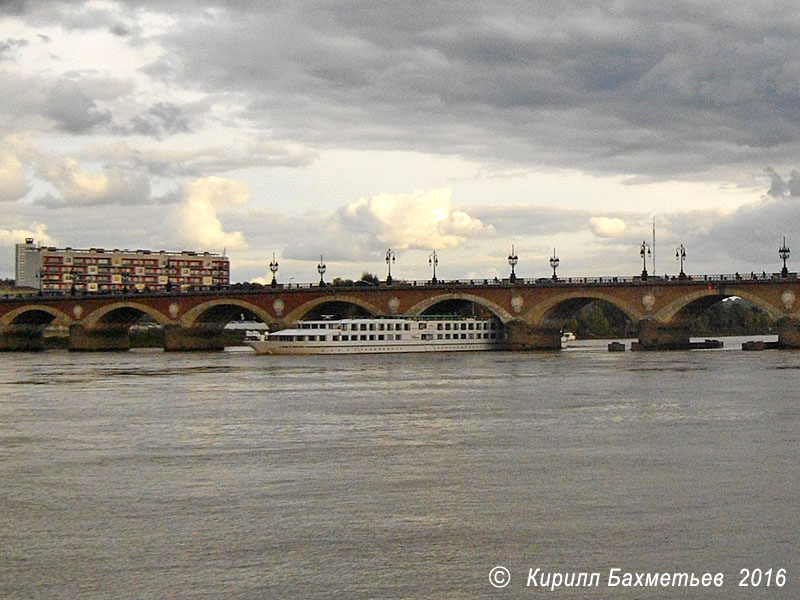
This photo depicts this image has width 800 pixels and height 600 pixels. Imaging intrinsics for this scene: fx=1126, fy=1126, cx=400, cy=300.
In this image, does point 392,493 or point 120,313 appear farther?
point 120,313

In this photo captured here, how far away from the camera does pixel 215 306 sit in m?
136

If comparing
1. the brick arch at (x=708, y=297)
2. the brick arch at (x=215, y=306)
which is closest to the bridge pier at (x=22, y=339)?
the brick arch at (x=215, y=306)

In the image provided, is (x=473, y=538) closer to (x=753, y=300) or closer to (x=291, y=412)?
(x=291, y=412)

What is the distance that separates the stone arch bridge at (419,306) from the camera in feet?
368

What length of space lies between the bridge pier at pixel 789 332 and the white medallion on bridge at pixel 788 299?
134cm

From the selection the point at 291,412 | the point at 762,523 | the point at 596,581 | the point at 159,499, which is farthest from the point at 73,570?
the point at 291,412

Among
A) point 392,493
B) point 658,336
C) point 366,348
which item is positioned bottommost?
point 392,493

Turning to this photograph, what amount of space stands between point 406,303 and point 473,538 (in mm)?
102232

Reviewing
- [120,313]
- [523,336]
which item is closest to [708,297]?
[523,336]

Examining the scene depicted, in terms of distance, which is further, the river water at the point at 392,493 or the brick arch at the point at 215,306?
the brick arch at the point at 215,306

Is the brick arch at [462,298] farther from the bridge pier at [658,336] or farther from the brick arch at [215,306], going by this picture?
the brick arch at [215,306]

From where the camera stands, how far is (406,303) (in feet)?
412

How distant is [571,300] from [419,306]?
1684 cm

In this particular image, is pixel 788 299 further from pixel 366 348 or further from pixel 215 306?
pixel 215 306
